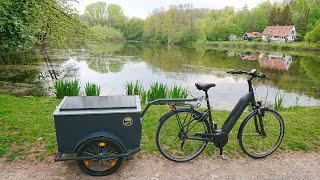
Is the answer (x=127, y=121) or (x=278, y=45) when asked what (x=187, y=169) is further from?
(x=278, y=45)

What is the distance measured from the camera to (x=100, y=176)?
342 centimetres

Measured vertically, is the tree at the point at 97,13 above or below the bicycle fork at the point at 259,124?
above

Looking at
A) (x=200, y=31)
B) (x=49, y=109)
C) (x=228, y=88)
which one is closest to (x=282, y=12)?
(x=200, y=31)

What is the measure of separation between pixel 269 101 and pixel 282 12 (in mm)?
61297

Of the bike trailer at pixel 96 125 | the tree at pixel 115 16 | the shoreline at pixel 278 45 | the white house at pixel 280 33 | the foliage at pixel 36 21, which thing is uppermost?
the tree at pixel 115 16

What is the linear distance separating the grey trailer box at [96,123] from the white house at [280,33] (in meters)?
61.5

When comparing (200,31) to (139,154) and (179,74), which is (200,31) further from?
(139,154)

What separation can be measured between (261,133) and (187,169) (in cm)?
137

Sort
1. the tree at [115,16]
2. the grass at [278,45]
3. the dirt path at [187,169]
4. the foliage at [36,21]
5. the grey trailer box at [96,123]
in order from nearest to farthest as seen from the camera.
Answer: the grey trailer box at [96,123] < the dirt path at [187,169] < the foliage at [36,21] < the grass at [278,45] < the tree at [115,16]

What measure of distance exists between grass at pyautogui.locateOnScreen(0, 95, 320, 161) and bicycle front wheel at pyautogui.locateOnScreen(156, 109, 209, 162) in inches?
8.8

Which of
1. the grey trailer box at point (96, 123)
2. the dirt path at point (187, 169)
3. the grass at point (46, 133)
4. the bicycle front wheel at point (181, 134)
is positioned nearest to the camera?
the grey trailer box at point (96, 123)

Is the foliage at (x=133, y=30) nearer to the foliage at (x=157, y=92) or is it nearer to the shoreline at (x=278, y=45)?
the shoreline at (x=278, y=45)

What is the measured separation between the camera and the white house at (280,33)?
58.1 meters

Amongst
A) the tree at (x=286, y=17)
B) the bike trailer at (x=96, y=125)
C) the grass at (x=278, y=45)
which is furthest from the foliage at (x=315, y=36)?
the bike trailer at (x=96, y=125)
